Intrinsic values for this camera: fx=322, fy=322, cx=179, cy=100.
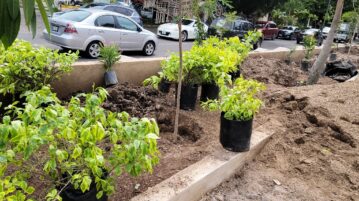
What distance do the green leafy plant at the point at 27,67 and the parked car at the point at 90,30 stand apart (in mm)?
5227

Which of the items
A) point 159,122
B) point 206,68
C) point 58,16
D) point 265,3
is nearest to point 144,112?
point 159,122

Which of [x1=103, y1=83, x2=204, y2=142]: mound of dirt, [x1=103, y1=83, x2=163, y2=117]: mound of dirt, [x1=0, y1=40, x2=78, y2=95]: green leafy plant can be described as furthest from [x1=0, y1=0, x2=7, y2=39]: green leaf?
[x1=103, y1=83, x2=163, y2=117]: mound of dirt

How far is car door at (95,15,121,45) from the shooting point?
10.2m

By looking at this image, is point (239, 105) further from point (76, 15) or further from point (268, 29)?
point (268, 29)

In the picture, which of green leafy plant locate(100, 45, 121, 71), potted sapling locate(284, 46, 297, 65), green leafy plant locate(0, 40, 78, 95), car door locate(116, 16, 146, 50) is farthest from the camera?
car door locate(116, 16, 146, 50)

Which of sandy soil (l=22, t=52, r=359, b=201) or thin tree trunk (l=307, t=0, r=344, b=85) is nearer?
sandy soil (l=22, t=52, r=359, b=201)

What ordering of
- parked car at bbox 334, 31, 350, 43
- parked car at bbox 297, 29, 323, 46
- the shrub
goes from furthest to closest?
parked car at bbox 297, 29, 323, 46 → parked car at bbox 334, 31, 350, 43 → the shrub

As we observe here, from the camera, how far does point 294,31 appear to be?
108 feet

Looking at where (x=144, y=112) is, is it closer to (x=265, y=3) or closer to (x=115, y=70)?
(x=115, y=70)

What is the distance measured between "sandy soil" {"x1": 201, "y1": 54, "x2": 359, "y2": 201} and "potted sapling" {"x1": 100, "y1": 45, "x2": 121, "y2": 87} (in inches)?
96.3

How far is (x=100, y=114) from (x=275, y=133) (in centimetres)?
287

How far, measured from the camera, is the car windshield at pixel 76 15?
9958 mm

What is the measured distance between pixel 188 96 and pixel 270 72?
4.01 meters

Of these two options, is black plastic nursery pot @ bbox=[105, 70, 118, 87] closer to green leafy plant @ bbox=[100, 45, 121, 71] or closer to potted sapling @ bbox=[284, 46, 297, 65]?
green leafy plant @ bbox=[100, 45, 121, 71]
